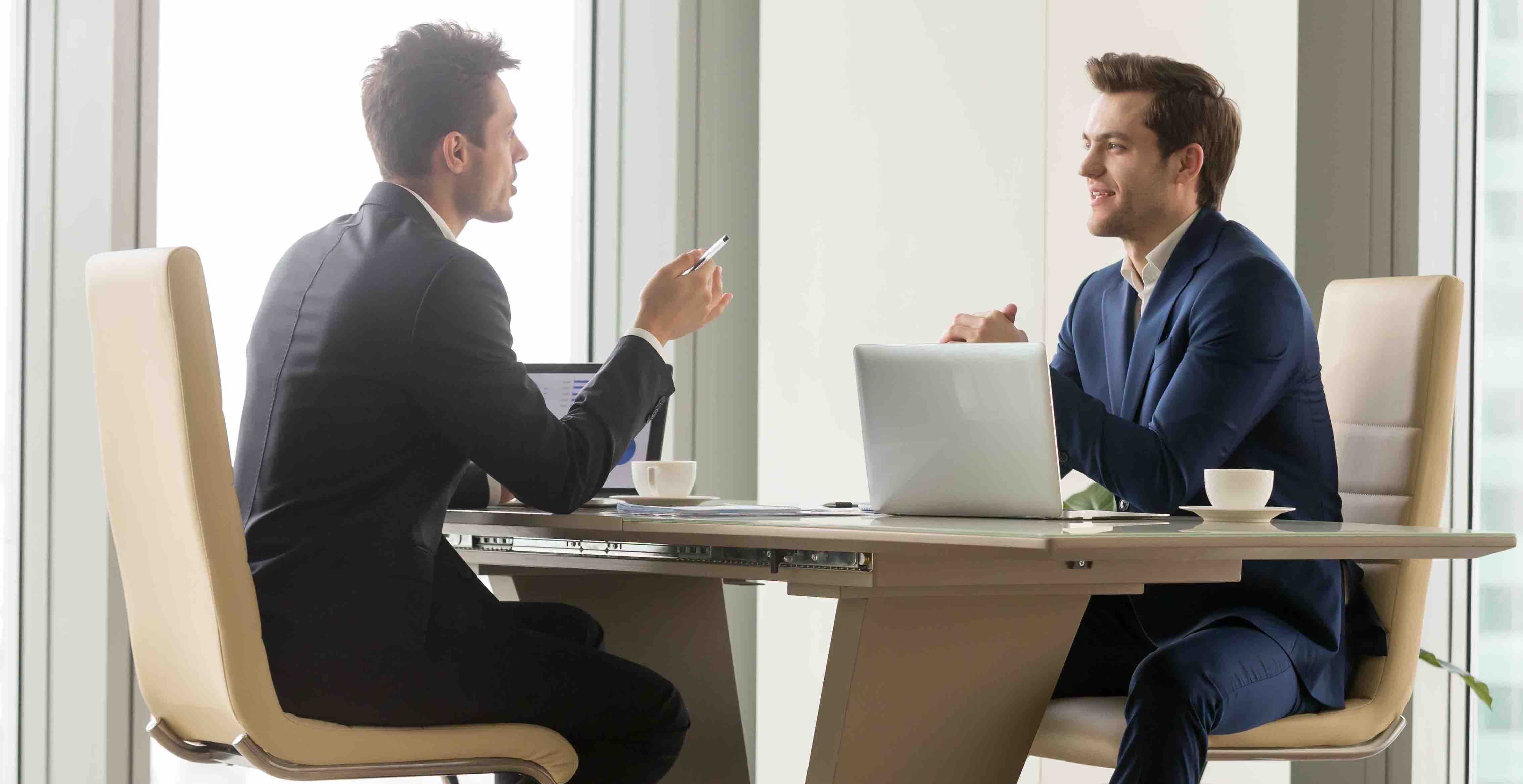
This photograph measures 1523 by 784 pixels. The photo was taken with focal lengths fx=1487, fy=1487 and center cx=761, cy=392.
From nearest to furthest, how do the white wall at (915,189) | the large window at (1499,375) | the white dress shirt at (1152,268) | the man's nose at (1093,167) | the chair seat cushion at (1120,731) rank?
the chair seat cushion at (1120,731) → the white dress shirt at (1152,268) → the man's nose at (1093,167) → the white wall at (915,189) → the large window at (1499,375)

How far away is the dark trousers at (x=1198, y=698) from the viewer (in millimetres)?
1631

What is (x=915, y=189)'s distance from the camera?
328 centimetres

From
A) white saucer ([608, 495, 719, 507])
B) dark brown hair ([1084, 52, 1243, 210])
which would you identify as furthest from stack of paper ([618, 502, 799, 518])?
dark brown hair ([1084, 52, 1243, 210])

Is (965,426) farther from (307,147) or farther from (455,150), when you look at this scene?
(307,147)

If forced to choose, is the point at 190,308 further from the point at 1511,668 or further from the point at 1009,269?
the point at 1511,668

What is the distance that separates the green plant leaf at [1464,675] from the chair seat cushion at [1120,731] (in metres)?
1.13

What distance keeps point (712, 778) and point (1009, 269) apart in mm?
1274

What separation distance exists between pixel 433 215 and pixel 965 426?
2.35 feet

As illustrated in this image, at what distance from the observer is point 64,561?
8.49ft

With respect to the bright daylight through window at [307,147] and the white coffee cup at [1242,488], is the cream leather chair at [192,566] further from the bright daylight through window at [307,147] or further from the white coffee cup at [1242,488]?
the bright daylight through window at [307,147]

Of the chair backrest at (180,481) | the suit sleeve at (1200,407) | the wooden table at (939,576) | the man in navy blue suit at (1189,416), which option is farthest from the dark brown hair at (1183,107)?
the chair backrest at (180,481)

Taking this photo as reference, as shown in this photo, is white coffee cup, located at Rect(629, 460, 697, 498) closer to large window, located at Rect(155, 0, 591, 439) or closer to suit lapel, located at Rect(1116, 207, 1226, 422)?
suit lapel, located at Rect(1116, 207, 1226, 422)

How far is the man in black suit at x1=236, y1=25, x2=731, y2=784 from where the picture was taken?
5.23 ft

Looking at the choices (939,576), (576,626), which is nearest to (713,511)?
(576,626)
